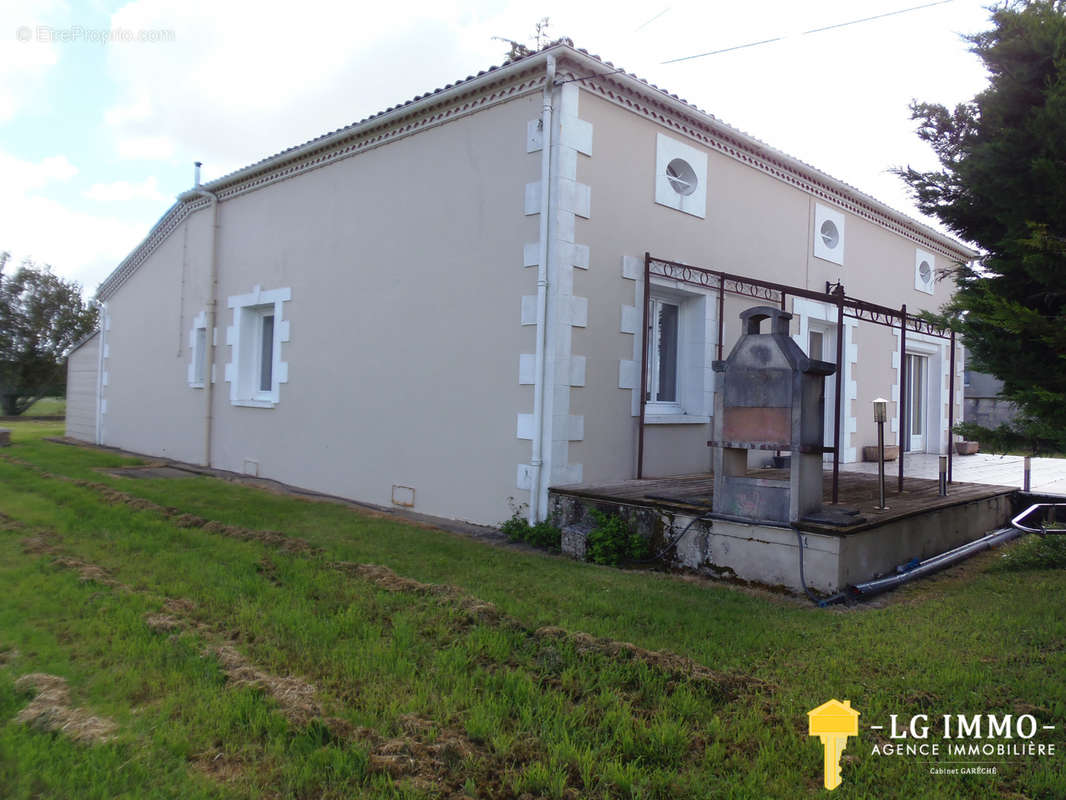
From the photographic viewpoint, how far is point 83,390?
1725 cm

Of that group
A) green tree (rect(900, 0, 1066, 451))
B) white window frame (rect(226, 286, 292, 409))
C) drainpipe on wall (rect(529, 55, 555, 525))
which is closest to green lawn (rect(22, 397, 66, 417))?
white window frame (rect(226, 286, 292, 409))

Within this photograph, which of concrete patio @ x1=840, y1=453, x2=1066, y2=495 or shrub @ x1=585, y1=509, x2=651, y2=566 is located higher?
concrete patio @ x1=840, y1=453, x2=1066, y2=495

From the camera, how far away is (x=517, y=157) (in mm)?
7637

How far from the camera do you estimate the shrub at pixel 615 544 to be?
650 centimetres

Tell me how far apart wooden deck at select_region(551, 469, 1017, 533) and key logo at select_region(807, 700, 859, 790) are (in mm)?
2441

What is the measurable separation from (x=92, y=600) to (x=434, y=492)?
410 cm

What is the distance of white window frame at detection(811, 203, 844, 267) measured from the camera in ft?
36.1

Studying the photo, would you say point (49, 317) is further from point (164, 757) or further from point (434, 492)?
point (164, 757)

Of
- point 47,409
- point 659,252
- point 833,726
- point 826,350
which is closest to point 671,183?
point 659,252

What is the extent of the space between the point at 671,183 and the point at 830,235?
4.07 meters

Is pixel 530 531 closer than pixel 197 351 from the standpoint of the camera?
Yes

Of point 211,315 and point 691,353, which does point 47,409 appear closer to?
point 211,315

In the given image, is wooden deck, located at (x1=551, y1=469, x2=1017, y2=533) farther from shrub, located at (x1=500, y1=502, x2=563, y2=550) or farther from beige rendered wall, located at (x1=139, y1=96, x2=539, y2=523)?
beige rendered wall, located at (x1=139, y1=96, x2=539, y2=523)

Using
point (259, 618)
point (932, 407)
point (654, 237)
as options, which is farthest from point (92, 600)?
point (932, 407)
